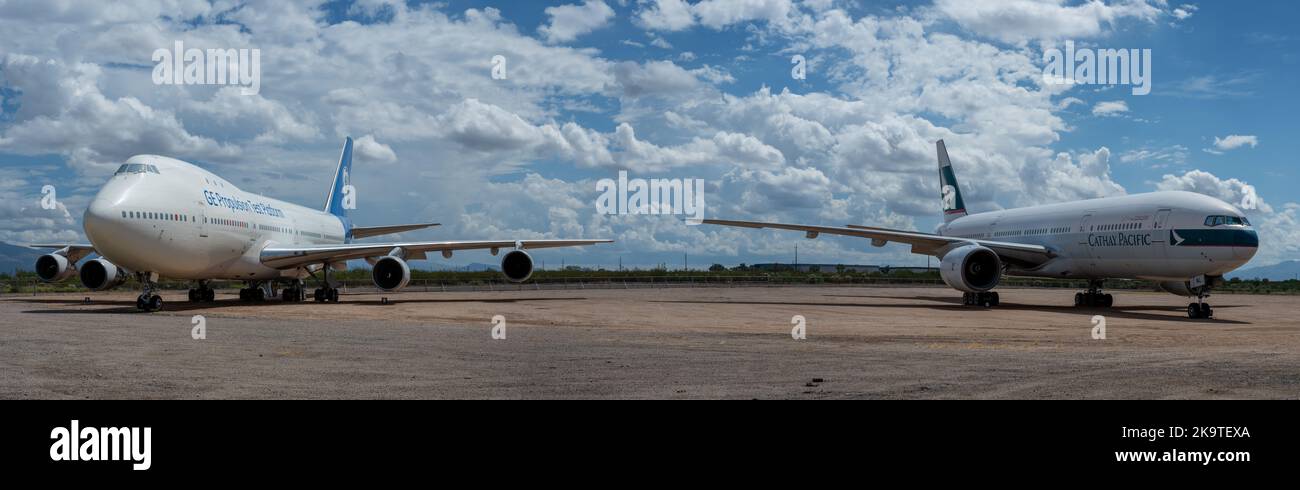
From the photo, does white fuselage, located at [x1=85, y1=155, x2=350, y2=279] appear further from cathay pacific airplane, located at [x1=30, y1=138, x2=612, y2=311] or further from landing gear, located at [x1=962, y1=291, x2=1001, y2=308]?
landing gear, located at [x1=962, y1=291, x2=1001, y2=308]

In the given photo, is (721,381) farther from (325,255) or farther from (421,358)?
(325,255)

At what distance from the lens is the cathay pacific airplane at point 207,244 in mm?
23891

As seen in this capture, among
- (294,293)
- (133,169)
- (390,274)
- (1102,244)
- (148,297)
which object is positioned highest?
(133,169)

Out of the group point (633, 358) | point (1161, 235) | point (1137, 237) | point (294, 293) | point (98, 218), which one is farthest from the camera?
point (294, 293)

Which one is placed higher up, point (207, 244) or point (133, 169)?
point (133, 169)

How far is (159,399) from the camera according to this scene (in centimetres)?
785

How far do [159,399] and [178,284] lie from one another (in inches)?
2149

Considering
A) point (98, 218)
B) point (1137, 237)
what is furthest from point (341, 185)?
point (1137, 237)

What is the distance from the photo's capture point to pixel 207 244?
2705cm

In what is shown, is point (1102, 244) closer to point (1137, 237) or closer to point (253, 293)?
point (1137, 237)

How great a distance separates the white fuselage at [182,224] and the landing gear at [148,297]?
1.07 ft

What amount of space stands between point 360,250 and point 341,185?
14.0 meters

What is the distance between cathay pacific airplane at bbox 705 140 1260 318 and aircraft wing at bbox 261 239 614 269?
21.7ft

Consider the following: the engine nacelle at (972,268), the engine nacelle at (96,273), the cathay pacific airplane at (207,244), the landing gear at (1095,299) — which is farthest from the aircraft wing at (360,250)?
the landing gear at (1095,299)
